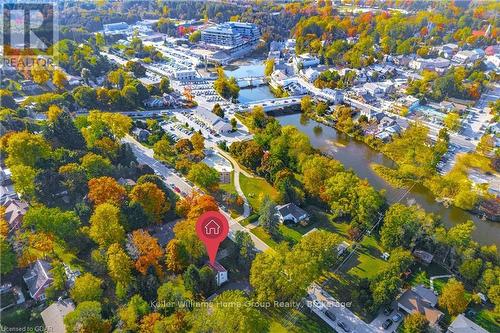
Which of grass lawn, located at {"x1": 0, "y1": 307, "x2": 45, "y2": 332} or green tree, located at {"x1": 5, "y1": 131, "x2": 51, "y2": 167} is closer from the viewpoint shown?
grass lawn, located at {"x1": 0, "y1": 307, "x2": 45, "y2": 332}

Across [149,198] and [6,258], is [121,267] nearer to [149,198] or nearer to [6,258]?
[149,198]

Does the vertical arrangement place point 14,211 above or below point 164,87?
below

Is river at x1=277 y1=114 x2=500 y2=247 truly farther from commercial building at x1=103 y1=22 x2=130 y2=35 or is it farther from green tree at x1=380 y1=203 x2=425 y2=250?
commercial building at x1=103 y1=22 x2=130 y2=35

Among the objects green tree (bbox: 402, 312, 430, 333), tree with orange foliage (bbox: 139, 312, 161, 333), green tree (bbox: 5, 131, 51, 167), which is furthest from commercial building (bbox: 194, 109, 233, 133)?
green tree (bbox: 402, 312, 430, 333)

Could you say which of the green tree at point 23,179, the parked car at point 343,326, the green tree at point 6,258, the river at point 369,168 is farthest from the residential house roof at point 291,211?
the green tree at point 23,179

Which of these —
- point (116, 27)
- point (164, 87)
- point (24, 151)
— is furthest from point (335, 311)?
point (116, 27)

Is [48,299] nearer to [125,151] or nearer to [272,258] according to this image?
[272,258]
